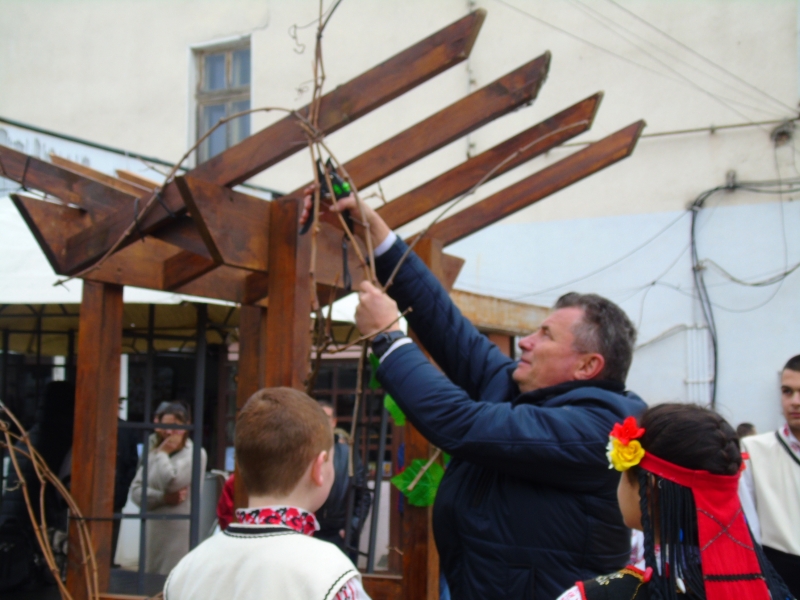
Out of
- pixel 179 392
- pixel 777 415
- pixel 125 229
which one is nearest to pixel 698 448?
pixel 125 229

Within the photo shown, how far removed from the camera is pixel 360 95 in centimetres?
265

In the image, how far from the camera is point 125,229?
268 centimetres

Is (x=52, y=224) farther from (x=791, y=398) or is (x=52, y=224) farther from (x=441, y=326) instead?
(x=791, y=398)

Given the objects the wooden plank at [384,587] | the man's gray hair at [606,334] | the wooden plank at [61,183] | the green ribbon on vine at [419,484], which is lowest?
the wooden plank at [384,587]

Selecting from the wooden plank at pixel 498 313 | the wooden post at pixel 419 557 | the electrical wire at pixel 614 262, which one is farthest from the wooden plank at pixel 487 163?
the electrical wire at pixel 614 262

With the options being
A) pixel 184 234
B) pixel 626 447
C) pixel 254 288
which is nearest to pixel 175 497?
pixel 254 288

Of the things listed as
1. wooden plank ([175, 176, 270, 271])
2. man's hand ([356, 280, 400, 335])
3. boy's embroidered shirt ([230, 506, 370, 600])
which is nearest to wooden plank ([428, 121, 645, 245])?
wooden plank ([175, 176, 270, 271])

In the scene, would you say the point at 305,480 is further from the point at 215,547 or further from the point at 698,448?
the point at 698,448

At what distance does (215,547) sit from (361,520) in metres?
2.79

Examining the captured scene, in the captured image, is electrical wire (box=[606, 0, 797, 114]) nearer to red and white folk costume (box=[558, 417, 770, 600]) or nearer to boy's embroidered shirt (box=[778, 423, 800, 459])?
boy's embroidered shirt (box=[778, 423, 800, 459])

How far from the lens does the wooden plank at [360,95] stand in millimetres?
2588

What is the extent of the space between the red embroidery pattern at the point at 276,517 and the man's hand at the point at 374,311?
1.72ft

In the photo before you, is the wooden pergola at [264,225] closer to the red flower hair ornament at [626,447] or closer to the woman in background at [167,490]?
the red flower hair ornament at [626,447]

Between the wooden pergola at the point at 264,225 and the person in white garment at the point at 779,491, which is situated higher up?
the wooden pergola at the point at 264,225
